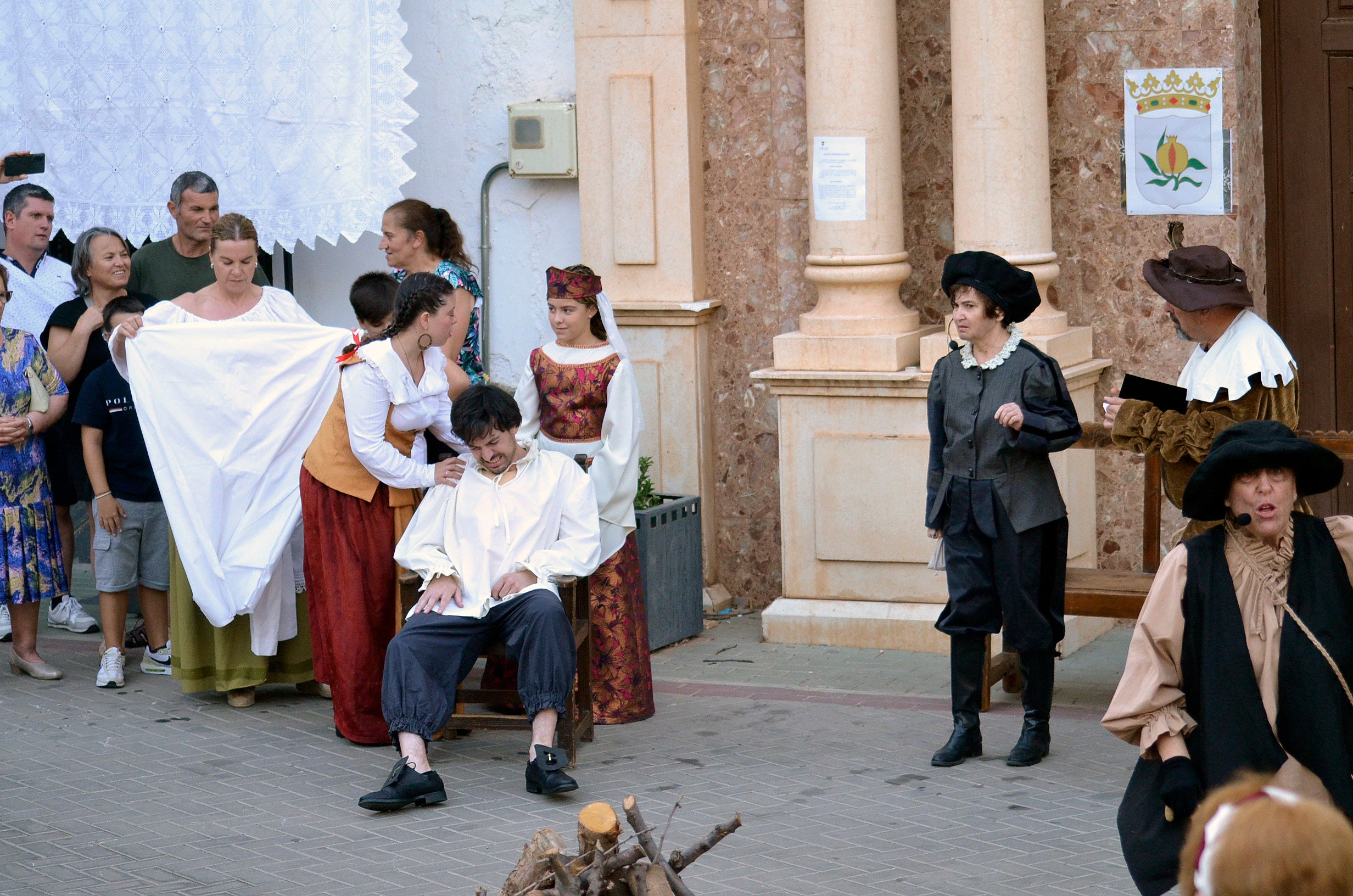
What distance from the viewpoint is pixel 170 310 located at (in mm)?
6391

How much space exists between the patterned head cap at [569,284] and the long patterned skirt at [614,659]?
0.91 m

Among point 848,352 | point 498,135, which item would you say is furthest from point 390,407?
point 498,135

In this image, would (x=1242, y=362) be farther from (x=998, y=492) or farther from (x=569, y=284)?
(x=569, y=284)

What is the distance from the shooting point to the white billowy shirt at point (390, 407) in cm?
579

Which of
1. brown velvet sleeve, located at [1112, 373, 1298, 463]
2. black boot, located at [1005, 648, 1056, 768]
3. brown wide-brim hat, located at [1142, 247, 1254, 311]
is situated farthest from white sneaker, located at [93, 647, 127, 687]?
brown wide-brim hat, located at [1142, 247, 1254, 311]

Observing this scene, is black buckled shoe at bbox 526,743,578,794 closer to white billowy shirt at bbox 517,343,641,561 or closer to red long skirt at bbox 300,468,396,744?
red long skirt at bbox 300,468,396,744

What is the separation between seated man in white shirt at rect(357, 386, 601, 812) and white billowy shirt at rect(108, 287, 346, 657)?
0.83 m

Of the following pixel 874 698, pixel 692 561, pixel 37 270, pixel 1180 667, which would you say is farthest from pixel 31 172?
pixel 1180 667

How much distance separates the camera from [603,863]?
3.60 meters

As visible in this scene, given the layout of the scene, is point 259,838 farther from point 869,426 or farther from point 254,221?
point 254,221

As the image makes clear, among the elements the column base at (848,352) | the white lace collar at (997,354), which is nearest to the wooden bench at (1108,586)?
the white lace collar at (997,354)

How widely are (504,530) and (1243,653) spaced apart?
109 inches

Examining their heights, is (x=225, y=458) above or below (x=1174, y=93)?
below

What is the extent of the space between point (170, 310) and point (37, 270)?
160 centimetres
